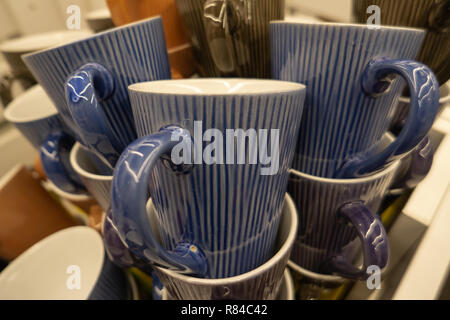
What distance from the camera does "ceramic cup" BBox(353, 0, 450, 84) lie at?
265 mm

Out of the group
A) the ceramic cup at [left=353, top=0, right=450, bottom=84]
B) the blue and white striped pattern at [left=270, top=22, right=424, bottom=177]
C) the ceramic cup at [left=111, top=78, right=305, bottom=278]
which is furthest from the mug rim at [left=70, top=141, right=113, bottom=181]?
the ceramic cup at [left=353, top=0, right=450, bottom=84]

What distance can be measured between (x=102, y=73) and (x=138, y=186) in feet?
0.48

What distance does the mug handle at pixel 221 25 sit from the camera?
0.25 metres

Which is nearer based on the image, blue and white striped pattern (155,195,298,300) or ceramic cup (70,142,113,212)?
Answer: blue and white striped pattern (155,195,298,300)

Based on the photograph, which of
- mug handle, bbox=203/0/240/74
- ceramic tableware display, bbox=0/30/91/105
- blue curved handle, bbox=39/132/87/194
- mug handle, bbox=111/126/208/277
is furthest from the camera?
ceramic tableware display, bbox=0/30/91/105

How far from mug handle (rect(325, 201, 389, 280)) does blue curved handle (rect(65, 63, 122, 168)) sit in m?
0.25

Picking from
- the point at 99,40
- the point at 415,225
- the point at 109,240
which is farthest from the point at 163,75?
the point at 415,225

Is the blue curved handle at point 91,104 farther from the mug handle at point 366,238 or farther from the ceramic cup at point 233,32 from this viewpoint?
the mug handle at point 366,238

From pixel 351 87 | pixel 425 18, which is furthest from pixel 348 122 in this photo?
pixel 425 18

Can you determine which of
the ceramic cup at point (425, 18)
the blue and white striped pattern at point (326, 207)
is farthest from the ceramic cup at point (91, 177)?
the ceramic cup at point (425, 18)

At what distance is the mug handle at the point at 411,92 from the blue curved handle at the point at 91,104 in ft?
0.76

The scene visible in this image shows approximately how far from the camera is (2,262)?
1.70 ft

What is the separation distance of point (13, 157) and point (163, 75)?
2.79ft

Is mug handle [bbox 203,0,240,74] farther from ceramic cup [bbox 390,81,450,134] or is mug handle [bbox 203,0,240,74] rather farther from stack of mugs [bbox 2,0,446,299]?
ceramic cup [bbox 390,81,450,134]
